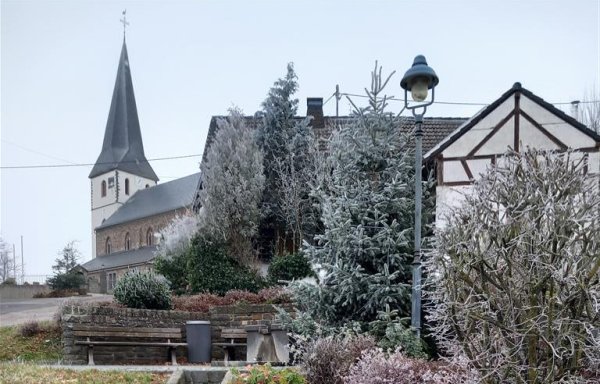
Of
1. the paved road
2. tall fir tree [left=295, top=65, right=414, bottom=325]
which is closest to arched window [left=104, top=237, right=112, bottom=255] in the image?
the paved road

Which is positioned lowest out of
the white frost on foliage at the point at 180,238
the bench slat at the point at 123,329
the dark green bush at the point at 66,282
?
the dark green bush at the point at 66,282

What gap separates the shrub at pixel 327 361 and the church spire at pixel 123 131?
161ft

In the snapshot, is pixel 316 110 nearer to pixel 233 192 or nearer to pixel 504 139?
pixel 233 192

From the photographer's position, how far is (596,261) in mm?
3643

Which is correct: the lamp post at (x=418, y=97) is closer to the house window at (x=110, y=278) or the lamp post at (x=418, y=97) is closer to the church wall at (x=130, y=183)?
the house window at (x=110, y=278)

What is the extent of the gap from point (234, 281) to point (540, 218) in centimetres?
1036

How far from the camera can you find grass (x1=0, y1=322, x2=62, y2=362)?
9.20 m

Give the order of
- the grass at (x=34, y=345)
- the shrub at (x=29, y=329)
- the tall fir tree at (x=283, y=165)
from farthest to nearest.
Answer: the tall fir tree at (x=283, y=165), the shrub at (x=29, y=329), the grass at (x=34, y=345)

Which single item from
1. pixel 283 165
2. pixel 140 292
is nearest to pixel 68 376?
pixel 140 292

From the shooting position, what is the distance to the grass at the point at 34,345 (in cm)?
920

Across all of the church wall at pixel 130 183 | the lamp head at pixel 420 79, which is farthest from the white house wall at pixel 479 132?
the church wall at pixel 130 183

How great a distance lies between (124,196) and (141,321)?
147ft

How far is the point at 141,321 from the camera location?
10.2 metres

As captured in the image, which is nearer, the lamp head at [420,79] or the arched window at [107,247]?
the lamp head at [420,79]
